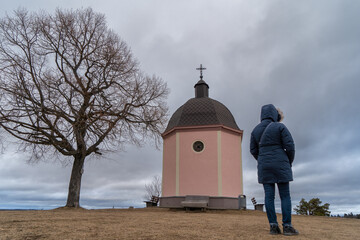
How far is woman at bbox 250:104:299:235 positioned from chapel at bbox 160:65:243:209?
10.5 meters

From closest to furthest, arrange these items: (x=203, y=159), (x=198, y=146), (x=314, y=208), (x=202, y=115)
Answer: (x=203, y=159)
(x=198, y=146)
(x=202, y=115)
(x=314, y=208)

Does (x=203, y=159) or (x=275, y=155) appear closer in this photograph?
(x=275, y=155)

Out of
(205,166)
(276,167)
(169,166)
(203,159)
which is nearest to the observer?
(276,167)

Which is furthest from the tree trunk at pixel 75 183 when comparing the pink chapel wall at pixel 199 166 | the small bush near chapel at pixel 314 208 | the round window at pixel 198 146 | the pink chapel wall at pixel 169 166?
the small bush near chapel at pixel 314 208

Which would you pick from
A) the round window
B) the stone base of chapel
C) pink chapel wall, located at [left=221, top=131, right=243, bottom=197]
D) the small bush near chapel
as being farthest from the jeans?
the small bush near chapel

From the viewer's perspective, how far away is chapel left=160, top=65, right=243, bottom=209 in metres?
15.5

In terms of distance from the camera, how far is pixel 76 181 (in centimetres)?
1361

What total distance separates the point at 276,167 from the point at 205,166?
11.0 m

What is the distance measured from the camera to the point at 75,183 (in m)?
13.5

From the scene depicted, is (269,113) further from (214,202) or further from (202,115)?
(202,115)

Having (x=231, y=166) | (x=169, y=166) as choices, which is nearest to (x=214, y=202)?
(x=231, y=166)

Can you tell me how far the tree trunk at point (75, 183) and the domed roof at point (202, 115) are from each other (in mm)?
6238

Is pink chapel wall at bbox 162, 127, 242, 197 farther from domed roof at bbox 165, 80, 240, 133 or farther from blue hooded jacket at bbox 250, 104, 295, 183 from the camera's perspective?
blue hooded jacket at bbox 250, 104, 295, 183

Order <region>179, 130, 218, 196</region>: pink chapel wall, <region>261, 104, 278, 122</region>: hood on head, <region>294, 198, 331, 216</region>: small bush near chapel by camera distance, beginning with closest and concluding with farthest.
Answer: <region>261, 104, 278, 122</region>: hood on head
<region>179, 130, 218, 196</region>: pink chapel wall
<region>294, 198, 331, 216</region>: small bush near chapel
